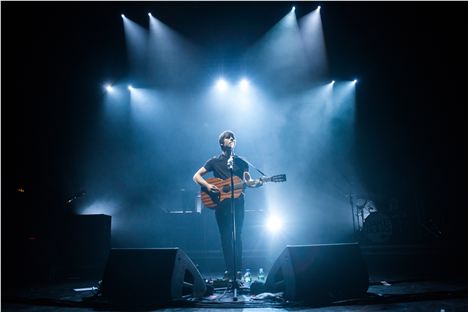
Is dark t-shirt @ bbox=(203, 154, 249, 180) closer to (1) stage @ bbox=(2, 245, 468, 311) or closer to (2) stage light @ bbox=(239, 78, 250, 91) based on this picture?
(1) stage @ bbox=(2, 245, 468, 311)

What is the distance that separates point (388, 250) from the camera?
7.40 m

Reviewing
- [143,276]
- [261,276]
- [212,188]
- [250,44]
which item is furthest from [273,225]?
[143,276]

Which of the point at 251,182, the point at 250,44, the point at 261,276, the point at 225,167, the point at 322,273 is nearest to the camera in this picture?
the point at 322,273

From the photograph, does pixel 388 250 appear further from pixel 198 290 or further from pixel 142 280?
pixel 142 280

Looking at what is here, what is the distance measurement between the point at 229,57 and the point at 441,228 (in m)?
7.13

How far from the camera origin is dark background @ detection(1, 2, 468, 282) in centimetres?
853

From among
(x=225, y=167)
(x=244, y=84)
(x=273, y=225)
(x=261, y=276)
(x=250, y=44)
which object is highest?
(x=250, y=44)

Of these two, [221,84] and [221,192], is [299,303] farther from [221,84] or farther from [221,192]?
[221,84]

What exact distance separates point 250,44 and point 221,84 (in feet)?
4.82

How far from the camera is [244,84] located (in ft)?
34.0

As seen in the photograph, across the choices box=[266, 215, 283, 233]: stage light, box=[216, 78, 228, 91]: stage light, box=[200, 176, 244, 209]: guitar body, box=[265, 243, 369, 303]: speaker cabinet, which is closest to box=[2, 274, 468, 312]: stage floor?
box=[265, 243, 369, 303]: speaker cabinet

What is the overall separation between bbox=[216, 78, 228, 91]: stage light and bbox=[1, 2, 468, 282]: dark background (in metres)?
0.52

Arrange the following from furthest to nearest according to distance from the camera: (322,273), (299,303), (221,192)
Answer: (221,192)
(322,273)
(299,303)

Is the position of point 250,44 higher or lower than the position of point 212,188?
higher
